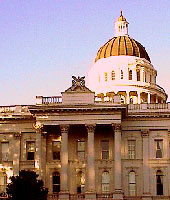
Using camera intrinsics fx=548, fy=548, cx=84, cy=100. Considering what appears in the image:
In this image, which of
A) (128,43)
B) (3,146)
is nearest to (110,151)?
(3,146)

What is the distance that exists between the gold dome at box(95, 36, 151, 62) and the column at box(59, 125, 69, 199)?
75.8 ft

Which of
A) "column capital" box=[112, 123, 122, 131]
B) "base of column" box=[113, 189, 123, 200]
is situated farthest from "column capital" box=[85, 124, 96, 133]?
"base of column" box=[113, 189, 123, 200]

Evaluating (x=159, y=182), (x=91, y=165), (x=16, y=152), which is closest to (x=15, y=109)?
(x=16, y=152)

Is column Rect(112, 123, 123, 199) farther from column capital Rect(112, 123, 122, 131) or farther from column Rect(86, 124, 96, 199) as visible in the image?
column Rect(86, 124, 96, 199)

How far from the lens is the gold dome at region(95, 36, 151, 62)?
7738 centimetres

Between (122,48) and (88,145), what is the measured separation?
24.6 m

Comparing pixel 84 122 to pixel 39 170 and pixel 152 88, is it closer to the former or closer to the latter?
pixel 39 170

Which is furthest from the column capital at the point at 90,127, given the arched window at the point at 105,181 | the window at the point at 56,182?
the window at the point at 56,182

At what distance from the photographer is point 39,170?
187 ft

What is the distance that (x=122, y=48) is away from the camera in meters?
77.7

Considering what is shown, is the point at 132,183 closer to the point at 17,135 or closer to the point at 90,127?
the point at 90,127

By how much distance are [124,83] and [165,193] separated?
20595mm

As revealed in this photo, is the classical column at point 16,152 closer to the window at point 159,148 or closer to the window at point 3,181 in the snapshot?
the window at point 3,181

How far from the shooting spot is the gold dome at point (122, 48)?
77.4 m
